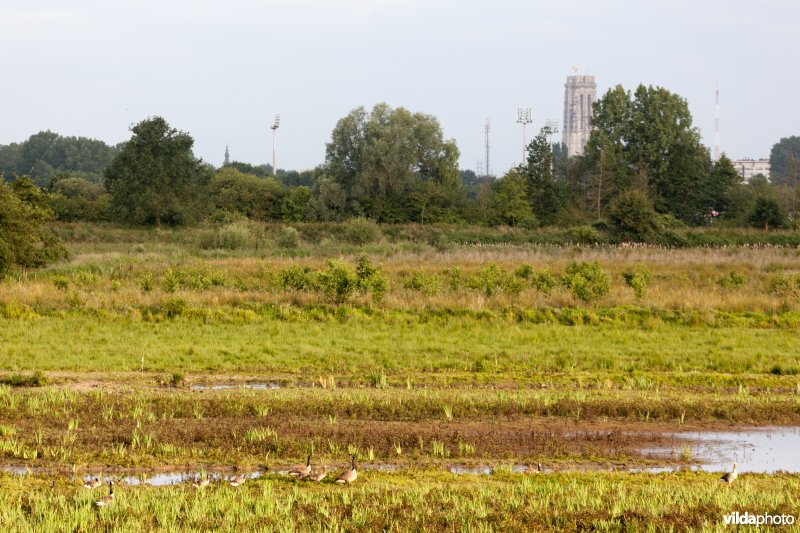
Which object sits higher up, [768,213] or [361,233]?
[768,213]

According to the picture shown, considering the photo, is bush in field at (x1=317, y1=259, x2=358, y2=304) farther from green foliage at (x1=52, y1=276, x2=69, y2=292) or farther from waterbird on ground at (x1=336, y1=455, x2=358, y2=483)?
waterbird on ground at (x1=336, y1=455, x2=358, y2=483)

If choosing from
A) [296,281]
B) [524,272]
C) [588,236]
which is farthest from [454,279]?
[588,236]

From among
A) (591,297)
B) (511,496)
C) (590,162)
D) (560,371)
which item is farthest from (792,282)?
(590,162)

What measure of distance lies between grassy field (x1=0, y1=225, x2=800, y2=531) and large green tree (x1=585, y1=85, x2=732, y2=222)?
42503 mm

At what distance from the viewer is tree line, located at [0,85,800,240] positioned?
7188 centimetres

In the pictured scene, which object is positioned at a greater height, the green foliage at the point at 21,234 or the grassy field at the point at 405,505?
the green foliage at the point at 21,234

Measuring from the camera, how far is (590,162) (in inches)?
3374

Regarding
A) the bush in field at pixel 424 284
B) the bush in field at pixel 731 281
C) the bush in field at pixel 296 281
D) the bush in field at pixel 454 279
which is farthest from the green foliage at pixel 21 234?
the bush in field at pixel 731 281

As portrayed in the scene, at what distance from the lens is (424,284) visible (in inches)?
1335

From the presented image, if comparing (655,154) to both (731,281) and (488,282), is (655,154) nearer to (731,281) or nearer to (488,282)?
(731,281)

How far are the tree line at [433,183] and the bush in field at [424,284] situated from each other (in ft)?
125

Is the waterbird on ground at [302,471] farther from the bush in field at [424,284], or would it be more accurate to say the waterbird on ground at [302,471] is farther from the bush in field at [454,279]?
the bush in field at [454,279]

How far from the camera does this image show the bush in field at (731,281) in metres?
38.9

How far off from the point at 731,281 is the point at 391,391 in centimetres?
2505
